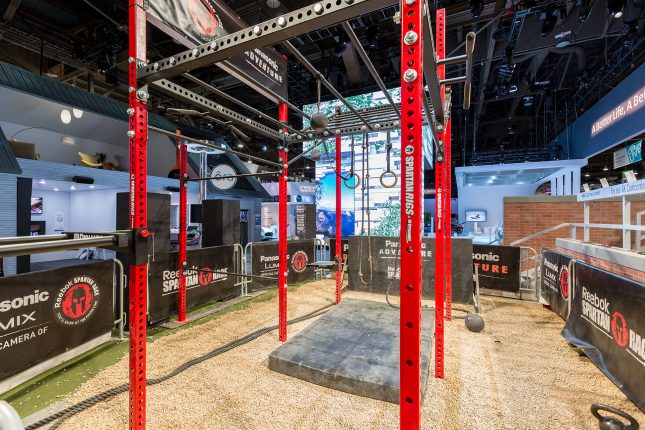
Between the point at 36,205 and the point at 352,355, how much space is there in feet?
42.3

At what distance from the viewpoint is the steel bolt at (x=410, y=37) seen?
1.13 m

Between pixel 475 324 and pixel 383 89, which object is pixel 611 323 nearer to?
pixel 475 324

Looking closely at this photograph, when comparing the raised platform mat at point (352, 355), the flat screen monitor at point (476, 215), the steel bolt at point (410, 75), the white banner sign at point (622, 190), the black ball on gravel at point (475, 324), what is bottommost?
the raised platform mat at point (352, 355)

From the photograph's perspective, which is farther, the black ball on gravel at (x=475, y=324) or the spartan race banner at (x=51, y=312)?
the black ball on gravel at (x=475, y=324)

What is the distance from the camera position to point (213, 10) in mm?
1993

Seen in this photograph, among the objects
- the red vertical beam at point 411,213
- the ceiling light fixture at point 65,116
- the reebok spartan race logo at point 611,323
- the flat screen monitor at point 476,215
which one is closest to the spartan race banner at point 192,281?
the red vertical beam at point 411,213

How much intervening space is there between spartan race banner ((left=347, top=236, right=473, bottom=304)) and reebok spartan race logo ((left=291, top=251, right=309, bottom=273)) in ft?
4.09

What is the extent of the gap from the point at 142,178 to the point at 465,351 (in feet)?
12.2

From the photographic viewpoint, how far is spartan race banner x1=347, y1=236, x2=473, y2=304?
5371mm

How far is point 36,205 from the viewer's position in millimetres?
10117

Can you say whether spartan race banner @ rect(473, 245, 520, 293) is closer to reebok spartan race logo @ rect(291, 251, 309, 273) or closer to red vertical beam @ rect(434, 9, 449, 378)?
red vertical beam @ rect(434, 9, 449, 378)

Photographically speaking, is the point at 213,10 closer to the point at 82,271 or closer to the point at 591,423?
the point at 82,271

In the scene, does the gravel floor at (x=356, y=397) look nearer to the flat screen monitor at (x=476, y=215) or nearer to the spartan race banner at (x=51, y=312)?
the spartan race banner at (x=51, y=312)

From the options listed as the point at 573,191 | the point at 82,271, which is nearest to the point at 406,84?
the point at 82,271
